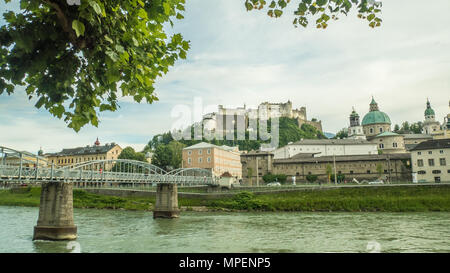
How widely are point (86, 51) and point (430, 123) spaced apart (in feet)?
448

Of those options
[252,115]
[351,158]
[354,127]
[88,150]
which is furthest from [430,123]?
[88,150]

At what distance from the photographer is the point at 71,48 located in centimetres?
507

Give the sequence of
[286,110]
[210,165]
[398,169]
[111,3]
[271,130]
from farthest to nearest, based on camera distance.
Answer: [286,110] < [271,130] < [210,165] < [398,169] < [111,3]

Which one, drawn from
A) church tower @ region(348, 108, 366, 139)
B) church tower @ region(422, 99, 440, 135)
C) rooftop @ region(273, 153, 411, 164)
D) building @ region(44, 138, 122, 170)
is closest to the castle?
church tower @ region(348, 108, 366, 139)

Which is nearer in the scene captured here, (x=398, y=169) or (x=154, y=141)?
(x=398, y=169)

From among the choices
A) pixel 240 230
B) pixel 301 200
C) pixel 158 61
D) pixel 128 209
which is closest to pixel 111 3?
pixel 158 61

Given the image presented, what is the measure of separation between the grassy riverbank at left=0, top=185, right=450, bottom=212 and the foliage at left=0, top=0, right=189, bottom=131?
3345 centimetres

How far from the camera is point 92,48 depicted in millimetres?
4836

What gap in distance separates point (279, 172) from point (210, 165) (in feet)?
47.9

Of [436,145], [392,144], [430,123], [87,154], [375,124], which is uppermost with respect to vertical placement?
[430,123]

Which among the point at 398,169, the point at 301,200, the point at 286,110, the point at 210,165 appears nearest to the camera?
the point at 301,200

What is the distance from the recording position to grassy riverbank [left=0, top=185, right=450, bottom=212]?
3428cm

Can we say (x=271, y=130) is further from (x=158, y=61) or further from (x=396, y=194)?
(x=158, y=61)

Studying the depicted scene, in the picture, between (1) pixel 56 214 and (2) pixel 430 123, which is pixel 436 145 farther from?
(2) pixel 430 123
